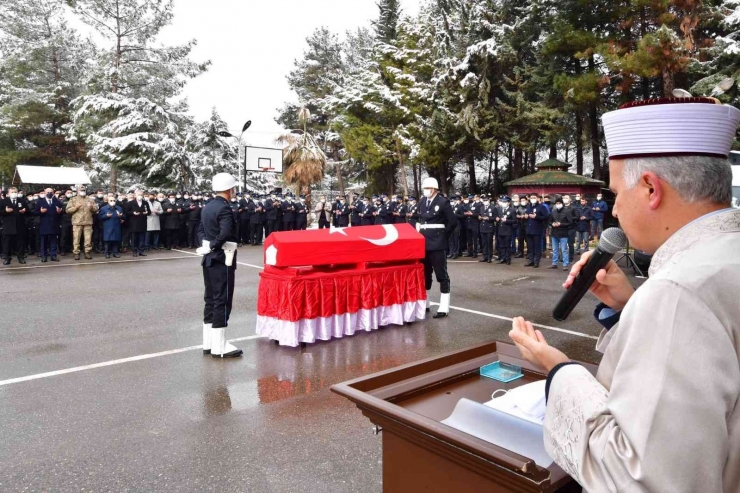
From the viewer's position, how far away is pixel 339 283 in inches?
267

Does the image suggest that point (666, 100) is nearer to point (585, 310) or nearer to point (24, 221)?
point (585, 310)

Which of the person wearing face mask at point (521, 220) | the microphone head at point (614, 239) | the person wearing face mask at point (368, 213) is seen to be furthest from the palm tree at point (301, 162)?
the microphone head at point (614, 239)

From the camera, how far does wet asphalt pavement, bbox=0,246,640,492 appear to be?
333cm

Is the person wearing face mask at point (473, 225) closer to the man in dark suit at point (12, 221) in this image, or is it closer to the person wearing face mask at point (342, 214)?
the person wearing face mask at point (342, 214)

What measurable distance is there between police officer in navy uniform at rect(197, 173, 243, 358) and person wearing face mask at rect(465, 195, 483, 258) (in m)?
11.4

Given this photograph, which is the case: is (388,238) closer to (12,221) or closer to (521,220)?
(521,220)

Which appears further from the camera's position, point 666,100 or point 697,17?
point 697,17

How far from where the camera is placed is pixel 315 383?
5078 mm

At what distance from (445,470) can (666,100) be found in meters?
1.21

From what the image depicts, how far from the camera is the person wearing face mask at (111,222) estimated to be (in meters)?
15.6

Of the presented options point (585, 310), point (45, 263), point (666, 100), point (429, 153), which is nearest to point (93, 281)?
point (45, 263)

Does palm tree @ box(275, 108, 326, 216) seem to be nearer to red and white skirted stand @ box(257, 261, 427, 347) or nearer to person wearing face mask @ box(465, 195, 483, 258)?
person wearing face mask @ box(465, 195, 483, 258)

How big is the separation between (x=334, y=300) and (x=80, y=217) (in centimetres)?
1222

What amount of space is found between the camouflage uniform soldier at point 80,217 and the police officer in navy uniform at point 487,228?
39.8 ft
